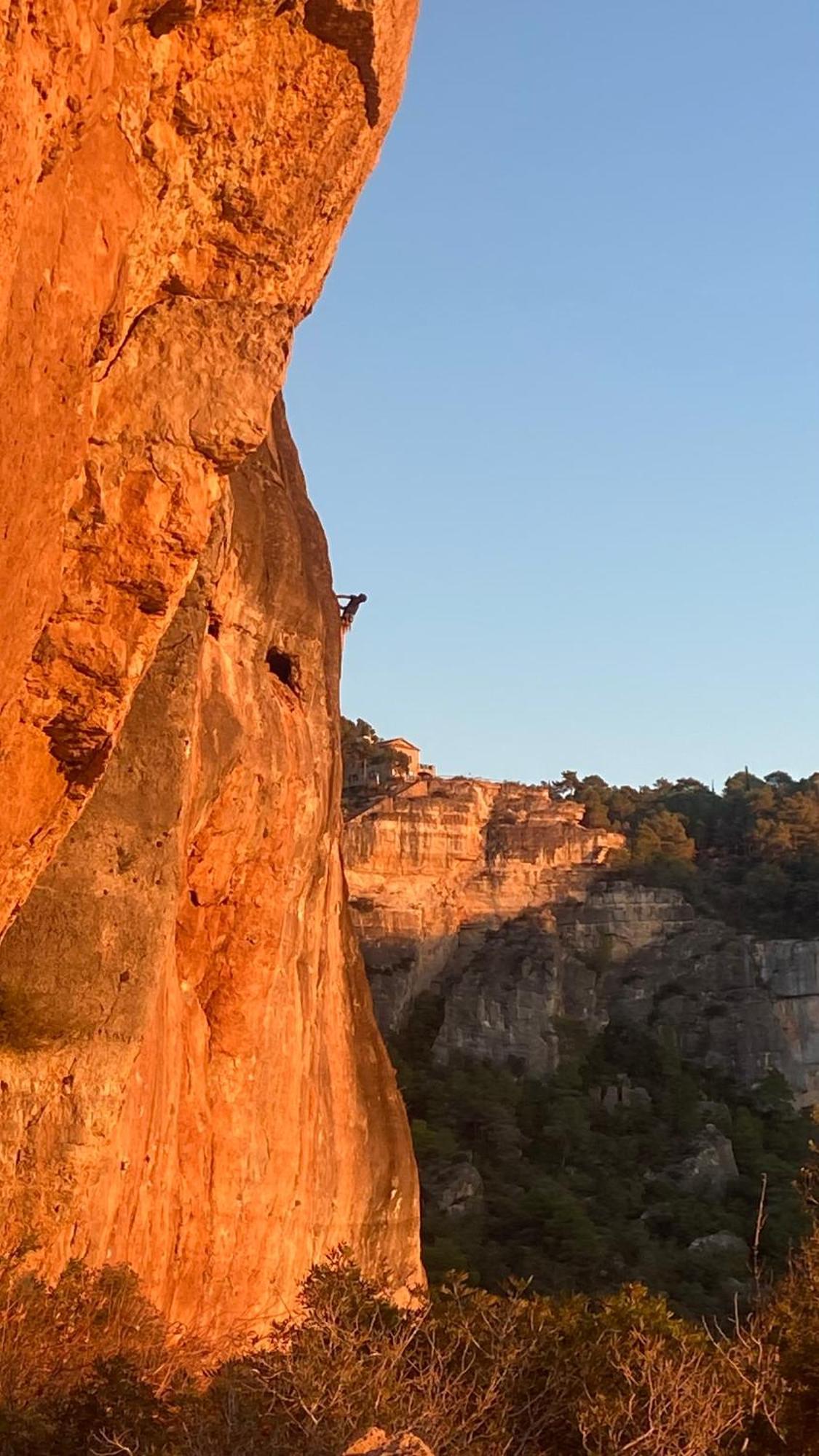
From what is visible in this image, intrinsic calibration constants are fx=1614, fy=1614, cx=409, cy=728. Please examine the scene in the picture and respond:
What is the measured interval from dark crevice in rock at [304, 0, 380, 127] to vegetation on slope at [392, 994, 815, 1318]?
2660cm

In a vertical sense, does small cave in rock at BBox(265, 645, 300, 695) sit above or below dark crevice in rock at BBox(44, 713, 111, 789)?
above

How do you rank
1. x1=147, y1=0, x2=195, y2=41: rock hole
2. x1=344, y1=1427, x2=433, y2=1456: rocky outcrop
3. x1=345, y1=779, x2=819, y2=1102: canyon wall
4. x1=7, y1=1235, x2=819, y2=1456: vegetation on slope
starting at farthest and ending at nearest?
x1=345, y1=779, x2=819, y2=1102: canyon wall, x1=7, y1=1235, x2=819, y2=1456: vegetation on slope, x1=147, y1=0, x2=195, y2=41: rock hole, x1=344, y1=1427, x2=433, y2=1456: rocky outcrop

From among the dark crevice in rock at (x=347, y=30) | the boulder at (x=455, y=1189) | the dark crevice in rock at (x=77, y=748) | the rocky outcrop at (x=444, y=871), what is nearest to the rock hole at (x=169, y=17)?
the dark crevice in rock at (x=347, y=30)

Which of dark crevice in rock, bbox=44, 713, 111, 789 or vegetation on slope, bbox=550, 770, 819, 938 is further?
vegetation on slope, bbox=550, 770, 819, 938

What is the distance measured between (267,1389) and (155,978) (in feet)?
11.4

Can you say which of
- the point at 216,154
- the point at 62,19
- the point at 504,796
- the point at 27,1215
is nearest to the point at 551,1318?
the point at 27,1215

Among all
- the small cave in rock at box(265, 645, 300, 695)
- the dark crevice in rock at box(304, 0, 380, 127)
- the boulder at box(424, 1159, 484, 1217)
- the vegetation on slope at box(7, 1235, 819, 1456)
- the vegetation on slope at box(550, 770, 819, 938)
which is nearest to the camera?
the dark crevice in rock at box(304, 0, 380, 127)

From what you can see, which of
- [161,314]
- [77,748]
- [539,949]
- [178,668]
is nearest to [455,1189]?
[539,949]

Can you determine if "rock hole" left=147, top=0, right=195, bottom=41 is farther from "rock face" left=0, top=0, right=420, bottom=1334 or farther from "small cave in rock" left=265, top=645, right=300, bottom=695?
"small cave in rock" left=265, top=645, right=300, bottom=695

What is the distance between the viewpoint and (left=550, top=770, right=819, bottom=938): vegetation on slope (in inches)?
2625

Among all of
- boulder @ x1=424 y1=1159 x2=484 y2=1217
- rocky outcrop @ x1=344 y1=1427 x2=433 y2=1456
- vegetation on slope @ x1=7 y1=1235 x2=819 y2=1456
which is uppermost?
rocky outcrop @ x1=344 y1=1427 x2=433 y2=1456

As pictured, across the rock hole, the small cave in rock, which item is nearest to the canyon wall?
the small cave in rock

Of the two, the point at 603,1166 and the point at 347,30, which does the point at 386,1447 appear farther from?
the point at 603,1166

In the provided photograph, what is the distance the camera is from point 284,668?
18.5m
